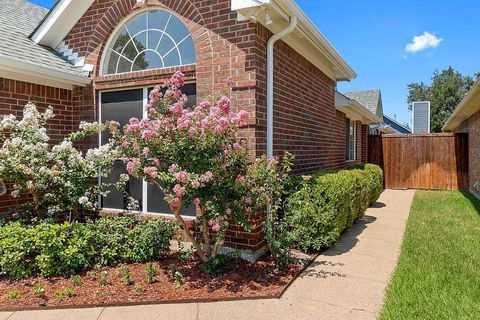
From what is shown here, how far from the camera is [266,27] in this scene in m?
5.74

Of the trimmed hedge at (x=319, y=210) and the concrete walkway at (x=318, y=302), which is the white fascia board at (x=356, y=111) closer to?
the trimmed hedge at (x=319, y=210)

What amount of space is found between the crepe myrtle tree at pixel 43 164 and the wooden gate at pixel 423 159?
13230 millimetres

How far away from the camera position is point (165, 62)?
20.6 feet

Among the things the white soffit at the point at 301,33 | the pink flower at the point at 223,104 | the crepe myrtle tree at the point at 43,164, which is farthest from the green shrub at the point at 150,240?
the white soffit at the point at 301,33

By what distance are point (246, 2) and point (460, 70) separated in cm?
5505

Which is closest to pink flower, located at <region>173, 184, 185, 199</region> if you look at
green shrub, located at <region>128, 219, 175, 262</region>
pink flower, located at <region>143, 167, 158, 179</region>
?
pink flower, located at <region>143, 167, 158, 179</region>

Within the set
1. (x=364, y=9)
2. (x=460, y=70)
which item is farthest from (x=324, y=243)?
(x=460, y=70)

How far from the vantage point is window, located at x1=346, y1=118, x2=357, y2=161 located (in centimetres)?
1339

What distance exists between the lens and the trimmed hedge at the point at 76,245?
473 cm

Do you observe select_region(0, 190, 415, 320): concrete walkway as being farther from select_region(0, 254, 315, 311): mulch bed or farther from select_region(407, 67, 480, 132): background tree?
select_region(407, 67, 480, 132): background tree

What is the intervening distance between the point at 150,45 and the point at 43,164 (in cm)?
268

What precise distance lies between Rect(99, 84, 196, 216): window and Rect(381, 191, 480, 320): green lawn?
133 inches

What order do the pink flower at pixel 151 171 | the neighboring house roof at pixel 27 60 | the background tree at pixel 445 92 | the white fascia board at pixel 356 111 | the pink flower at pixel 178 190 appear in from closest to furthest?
the pink flower at pixel 178 190, the pink flower at pixel 151 171, the neighboring house roof at pixel 27 60, the white fascia board at pixel 356 111, the background tree at pixel 445 92

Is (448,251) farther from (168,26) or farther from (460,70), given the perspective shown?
(460,70)
